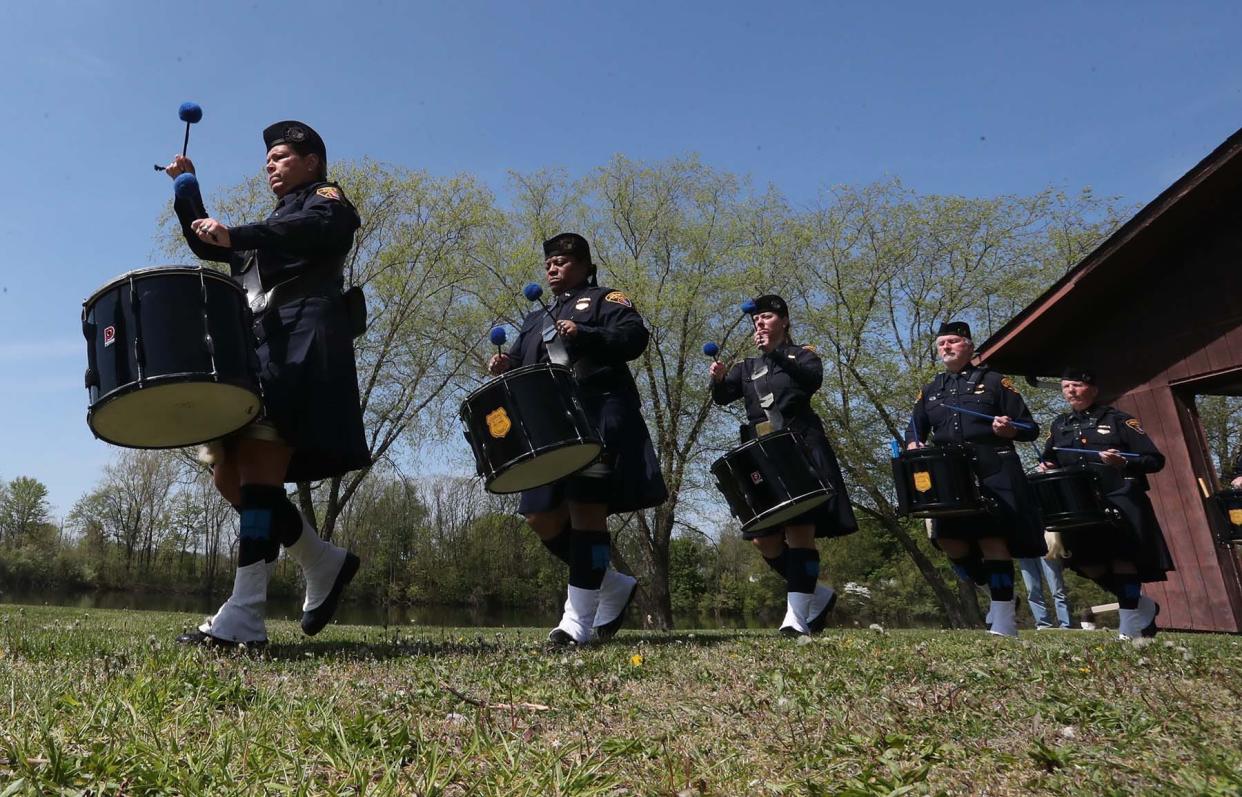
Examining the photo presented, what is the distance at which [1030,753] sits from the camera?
131 centimetres

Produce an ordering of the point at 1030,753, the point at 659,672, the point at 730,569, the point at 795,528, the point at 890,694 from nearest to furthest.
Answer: the point at 1030,753 → the point at 890,694 → the point at 659,672 → the point at 795,528 → the point at 730,569

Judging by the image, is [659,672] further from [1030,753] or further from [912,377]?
[912,377]

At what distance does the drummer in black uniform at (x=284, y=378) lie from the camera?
3201 millimetres

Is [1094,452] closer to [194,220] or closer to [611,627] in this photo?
[611,627]

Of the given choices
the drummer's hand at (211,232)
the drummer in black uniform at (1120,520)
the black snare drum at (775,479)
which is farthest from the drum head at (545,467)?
the drummer in black uniform at (1120,520)

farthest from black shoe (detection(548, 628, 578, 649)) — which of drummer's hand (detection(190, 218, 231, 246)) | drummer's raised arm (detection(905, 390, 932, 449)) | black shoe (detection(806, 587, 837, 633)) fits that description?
drummer's raised arm (detection(905, 390, 932, 449))

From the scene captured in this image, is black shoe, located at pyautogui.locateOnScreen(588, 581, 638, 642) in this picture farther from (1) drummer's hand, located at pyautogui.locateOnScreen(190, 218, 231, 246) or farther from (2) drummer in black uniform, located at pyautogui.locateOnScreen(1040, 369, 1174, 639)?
(2) drummer in black uniform, located at pyautogui.locateOnScreen(1040, 369, 1174, 639)

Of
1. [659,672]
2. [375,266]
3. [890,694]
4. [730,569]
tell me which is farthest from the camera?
[730,569]

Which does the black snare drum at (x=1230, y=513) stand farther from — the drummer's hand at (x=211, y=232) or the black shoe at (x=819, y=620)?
the drummer's hand at (x=211, y=232)

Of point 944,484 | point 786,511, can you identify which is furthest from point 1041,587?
point 786,511

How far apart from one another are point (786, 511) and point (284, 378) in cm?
298

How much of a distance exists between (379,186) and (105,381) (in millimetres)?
18213

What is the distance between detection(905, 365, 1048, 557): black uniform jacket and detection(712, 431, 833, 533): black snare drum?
4.50ft

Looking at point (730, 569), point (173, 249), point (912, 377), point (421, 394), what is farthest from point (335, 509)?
point (730, 569)
